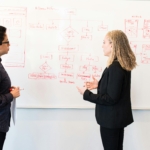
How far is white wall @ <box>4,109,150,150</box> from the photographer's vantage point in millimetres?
2074

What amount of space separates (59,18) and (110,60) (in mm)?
790

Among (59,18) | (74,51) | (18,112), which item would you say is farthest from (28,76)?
(59,18)

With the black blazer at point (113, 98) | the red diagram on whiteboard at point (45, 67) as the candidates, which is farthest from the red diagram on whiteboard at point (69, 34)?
the black blazer at point (113, 98)

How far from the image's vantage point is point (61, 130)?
2.11 m

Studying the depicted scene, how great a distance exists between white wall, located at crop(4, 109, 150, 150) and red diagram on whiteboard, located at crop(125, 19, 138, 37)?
82cm

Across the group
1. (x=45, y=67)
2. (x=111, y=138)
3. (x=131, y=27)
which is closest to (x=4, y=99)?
(x=45, y=67)

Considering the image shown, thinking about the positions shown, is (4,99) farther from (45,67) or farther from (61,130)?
(61,130)

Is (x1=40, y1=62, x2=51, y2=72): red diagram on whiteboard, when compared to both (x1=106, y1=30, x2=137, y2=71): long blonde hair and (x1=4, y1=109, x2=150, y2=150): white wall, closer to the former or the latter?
(x1=4, y1=109, x2=150, y2=150): white wall

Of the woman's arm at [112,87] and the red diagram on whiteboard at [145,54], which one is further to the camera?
the red diagram on whiteboard at [145,54]

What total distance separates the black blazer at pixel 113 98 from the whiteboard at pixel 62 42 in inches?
22.7

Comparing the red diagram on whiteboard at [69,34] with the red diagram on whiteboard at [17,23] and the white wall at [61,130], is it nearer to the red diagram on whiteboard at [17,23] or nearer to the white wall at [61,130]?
the red diagram on whiteboard at [17,23]

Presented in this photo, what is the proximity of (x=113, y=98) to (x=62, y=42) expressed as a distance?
85 cm

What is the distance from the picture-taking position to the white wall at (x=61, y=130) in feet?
6.81

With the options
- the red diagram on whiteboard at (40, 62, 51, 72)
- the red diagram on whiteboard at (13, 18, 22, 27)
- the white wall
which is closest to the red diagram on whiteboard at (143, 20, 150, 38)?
the white wall
